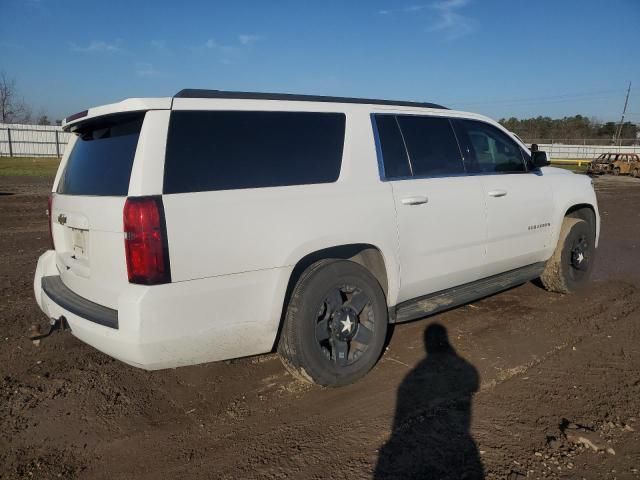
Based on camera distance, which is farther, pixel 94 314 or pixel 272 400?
pixel 272 400

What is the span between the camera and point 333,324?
346 cm

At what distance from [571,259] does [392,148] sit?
312 cm

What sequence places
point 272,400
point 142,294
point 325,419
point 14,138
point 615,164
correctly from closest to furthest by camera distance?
point 142,294
point 325,419
point 272,400
point 615,164
point 14,138

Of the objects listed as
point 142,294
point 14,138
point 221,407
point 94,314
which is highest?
point 14,138

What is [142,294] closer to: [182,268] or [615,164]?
[182,268]

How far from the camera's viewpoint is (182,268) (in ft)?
9.04

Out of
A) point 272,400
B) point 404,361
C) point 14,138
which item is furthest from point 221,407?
point 14,138

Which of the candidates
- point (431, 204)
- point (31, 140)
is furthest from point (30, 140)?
point (431, 204)

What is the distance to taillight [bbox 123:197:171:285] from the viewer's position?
2.67m

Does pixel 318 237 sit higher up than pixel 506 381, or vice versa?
pixel 318 237

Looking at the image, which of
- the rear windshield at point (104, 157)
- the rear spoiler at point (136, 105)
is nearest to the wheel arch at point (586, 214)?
the rear spoiler at point (136, 105)

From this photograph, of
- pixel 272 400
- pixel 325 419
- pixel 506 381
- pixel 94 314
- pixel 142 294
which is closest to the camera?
pixel 142 294

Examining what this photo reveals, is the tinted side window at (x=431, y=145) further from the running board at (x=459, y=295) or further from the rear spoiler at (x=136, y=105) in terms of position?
the rear spoiler at (x=136, y=105)

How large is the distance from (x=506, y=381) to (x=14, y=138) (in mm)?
40183
